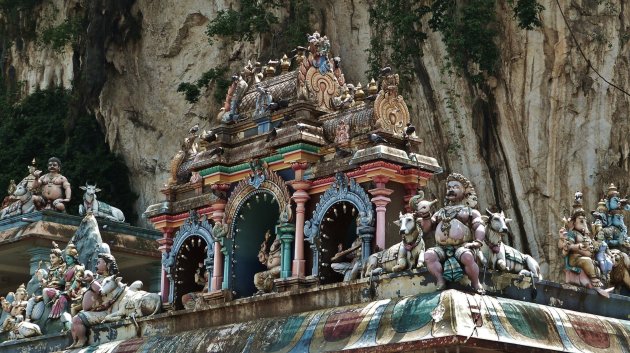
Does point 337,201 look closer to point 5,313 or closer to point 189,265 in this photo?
point 189,265

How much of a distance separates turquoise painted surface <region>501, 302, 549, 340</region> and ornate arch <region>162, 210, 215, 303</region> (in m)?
5.71

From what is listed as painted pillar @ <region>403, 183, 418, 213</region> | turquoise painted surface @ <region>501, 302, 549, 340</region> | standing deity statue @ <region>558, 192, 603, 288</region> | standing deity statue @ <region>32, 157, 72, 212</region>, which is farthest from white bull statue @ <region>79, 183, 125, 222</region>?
turquoise painted surface @ <region>501, 302, 549, 340</region>

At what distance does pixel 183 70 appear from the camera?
107 ft

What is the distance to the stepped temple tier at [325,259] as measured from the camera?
15.2 metres

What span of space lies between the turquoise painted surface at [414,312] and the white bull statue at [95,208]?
45.1 feet

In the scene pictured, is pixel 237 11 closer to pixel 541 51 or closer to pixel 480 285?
pixel 541 51

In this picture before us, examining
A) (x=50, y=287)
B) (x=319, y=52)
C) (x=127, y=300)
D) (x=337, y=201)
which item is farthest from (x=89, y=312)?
(x=319, y=52)

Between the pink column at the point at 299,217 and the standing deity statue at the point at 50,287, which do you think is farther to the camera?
the standing deity statue at the point at 50,287

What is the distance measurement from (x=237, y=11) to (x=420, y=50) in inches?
194

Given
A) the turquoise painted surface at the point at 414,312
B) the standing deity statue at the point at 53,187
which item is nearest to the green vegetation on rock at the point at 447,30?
the standing deity statue at the point at 53,187

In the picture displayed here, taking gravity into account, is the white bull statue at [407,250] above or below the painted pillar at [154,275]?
below

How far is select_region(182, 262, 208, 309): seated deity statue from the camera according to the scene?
19.8 metres

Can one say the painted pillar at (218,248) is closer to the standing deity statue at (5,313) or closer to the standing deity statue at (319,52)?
the standing deity statue at (319,52)

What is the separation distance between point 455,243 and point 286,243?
3.83 m
